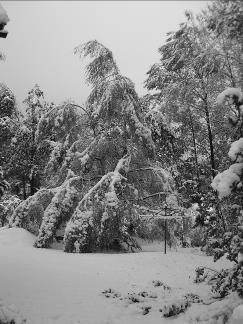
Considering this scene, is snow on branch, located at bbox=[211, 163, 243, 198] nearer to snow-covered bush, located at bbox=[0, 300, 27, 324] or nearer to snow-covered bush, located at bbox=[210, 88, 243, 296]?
snow-covered bush, located at bbox=[210, 88, 243, 296]

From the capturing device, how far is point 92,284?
8.16 metres

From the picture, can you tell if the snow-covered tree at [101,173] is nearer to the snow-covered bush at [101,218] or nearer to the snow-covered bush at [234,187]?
the snow-covered bush at [101,218]

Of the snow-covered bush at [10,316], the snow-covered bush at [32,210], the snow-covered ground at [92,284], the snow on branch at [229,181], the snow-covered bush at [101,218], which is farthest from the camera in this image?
the snow-covered bush at [32,210]

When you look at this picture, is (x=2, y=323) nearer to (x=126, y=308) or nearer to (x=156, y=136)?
(x=126, y=308)

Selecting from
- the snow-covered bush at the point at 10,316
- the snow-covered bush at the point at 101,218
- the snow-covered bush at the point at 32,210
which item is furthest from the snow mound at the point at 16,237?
the snow-covered bush at the point at 10,316

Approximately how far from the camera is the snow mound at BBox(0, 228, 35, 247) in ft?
40.3

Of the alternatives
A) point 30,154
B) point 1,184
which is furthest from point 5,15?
point 30,154

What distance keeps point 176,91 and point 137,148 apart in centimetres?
265

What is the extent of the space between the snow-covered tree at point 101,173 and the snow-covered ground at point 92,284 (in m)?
1.25

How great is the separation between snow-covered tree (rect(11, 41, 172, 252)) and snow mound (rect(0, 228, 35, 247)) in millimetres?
534

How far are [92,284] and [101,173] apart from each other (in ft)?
23.1

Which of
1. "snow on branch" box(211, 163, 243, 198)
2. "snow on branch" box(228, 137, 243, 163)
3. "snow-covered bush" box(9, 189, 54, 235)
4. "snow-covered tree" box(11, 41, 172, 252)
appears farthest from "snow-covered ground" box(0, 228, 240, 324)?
"snow on branch" box(228, 137, 243, 163)

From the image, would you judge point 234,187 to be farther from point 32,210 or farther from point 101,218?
point 32,210

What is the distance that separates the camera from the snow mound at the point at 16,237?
12289 mm
